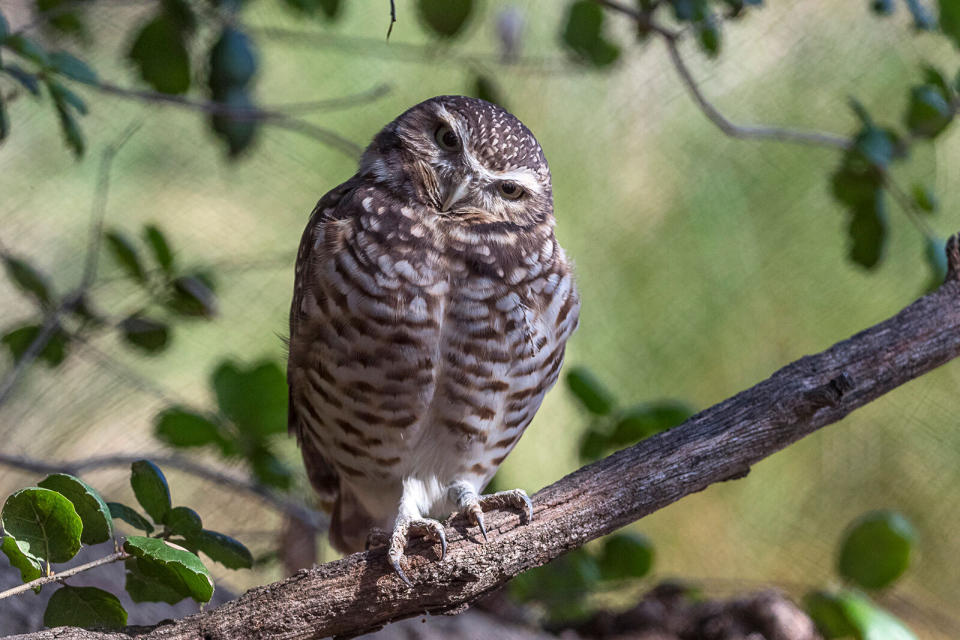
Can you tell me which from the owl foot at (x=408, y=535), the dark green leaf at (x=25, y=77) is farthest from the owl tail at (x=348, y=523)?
the dark green leaf at (x=25, y=77)

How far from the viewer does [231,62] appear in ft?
6.51

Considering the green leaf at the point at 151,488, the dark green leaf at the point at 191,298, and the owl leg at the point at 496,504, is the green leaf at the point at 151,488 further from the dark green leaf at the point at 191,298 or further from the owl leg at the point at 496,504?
the dark green leaf at the point at 191,298

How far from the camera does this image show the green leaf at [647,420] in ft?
6.98

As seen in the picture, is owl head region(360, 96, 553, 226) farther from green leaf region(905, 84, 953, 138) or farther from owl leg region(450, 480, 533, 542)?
green leaf region(905, 84, 953, 138)

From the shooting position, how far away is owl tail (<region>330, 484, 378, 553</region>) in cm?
209

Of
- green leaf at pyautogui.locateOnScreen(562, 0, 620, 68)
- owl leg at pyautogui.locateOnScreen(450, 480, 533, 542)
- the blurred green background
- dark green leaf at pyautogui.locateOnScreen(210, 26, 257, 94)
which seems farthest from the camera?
the blurred green background

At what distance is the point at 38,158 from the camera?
2596 mm

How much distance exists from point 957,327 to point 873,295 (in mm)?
1214

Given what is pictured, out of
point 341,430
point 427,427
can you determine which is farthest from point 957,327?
point 341,430

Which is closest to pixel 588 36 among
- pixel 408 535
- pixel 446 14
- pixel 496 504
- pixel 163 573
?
pixel 446 14

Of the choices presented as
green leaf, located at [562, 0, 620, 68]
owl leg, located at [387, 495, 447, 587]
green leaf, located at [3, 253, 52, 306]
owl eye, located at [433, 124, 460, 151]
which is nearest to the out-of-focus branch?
green leaf, located at [3, 253, 52, 306]

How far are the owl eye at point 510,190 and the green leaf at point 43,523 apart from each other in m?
0.91

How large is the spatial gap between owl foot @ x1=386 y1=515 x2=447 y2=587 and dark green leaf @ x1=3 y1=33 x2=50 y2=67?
951 mm

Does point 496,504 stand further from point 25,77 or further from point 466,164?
point 25,77
